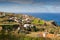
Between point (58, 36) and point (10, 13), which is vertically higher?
point (10, 13)

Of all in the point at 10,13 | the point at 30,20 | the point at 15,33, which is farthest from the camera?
the point at 10,13

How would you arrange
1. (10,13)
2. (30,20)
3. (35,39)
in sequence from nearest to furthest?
(35,39), (30,20), (10,13)

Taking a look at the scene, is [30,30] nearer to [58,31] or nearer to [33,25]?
[33,25]

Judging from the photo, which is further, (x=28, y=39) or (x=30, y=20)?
(x=30, y=20)

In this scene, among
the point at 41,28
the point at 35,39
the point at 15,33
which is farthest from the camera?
the point at 41,28

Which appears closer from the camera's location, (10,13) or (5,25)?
(5,25)

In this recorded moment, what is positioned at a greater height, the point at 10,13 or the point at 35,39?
the point at 10,13

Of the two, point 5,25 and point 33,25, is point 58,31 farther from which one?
point 5,25

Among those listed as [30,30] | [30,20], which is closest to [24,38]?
[30,30]

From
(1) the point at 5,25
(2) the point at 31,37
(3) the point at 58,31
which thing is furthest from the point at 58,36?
(1) the point at 5,25
